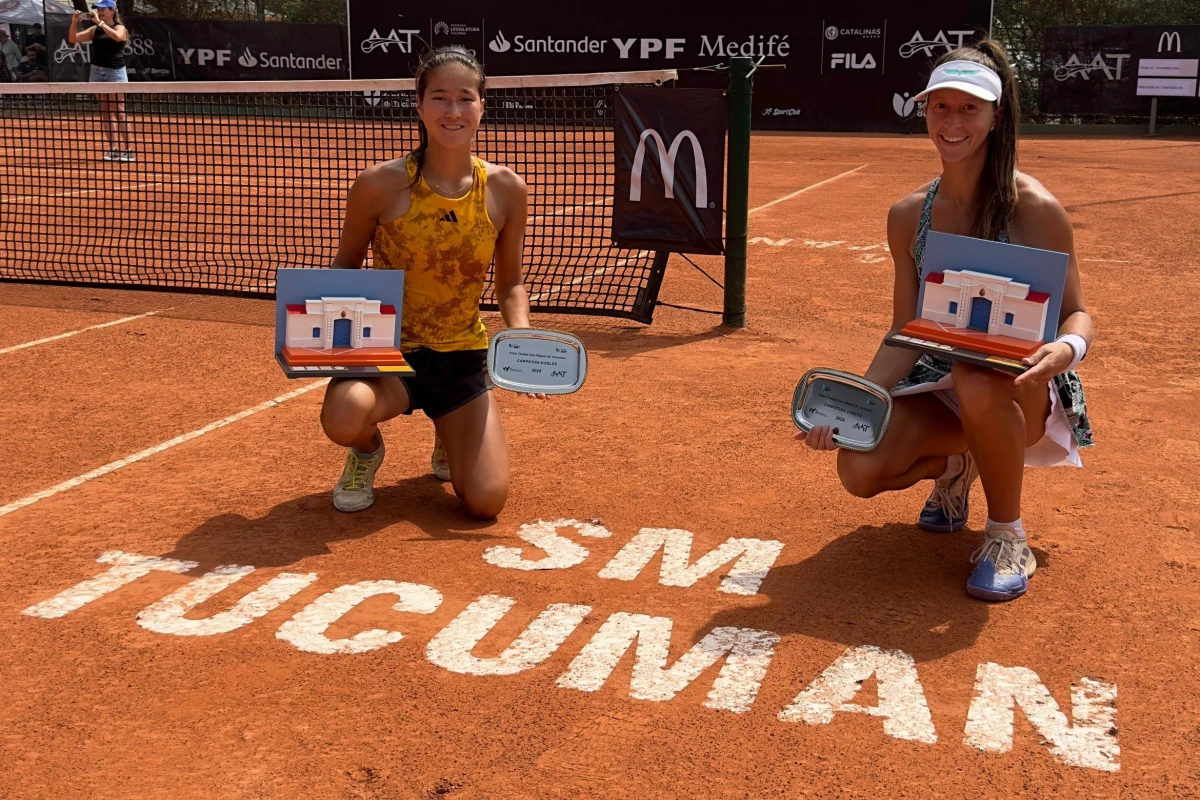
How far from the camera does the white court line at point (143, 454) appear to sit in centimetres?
468

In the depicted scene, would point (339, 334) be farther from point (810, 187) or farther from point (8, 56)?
point (8, 56)

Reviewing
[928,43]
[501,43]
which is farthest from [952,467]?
[501,43]

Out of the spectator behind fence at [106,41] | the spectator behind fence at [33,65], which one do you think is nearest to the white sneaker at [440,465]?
the spectator behind fence at [106,41]

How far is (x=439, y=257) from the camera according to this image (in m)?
4.61

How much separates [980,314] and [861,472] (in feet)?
1.94

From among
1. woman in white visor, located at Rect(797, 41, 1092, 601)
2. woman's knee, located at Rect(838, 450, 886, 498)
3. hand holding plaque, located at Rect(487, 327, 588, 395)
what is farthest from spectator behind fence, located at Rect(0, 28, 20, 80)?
woman's knee, located at Rect(838, 450, 886, 498)

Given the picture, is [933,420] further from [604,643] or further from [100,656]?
[100,656]

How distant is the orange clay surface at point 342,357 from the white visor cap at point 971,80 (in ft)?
6.08

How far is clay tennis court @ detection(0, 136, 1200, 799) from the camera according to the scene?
298 cm

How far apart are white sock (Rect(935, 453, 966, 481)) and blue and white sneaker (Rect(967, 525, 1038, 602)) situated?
38 centimetres

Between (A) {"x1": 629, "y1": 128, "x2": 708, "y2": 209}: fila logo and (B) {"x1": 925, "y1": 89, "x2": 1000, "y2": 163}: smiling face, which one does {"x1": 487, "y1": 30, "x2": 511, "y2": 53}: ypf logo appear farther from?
(B) {"x1": 925, "y1": 89, "x2": 1000, "y2": 163}: smiling face

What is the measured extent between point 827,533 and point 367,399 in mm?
1625

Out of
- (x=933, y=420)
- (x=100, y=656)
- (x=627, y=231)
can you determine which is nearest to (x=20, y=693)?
(x=100, y=656)

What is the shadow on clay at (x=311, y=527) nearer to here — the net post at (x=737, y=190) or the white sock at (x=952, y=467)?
the white sock at (x=952, y=467)
